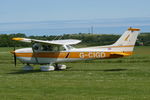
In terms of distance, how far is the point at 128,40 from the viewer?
729 inches

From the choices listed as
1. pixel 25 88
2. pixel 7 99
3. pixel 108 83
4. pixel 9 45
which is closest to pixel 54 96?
pixel 7 99

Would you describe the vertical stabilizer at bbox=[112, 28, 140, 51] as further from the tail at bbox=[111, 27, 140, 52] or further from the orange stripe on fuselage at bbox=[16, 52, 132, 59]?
the orange stripe on fuselage at bbox=[16, 52, 132, 59]

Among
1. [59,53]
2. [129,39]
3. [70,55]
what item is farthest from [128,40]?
[59,53]

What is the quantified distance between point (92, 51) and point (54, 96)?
9387 millimetres

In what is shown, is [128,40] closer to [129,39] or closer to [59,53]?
[129,39]

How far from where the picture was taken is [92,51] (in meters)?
18.8

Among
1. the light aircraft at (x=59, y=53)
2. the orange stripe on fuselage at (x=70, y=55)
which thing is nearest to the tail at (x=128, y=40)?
the light aircraft at (x=59, y=53)

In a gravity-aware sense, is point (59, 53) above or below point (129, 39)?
below

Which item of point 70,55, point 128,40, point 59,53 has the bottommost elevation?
point 70,55

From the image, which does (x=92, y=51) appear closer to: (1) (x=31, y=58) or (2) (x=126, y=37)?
(2) (x=126, y=37)

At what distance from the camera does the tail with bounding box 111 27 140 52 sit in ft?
60.4

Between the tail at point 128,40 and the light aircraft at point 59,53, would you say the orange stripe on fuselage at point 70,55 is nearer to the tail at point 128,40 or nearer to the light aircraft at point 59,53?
the light aircraft at point 59,53

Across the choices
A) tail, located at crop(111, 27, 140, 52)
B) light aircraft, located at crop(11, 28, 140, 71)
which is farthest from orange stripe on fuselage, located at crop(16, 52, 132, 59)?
tail, located at crop(111, 27, 140, 52)

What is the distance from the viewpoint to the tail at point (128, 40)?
18422 mm
